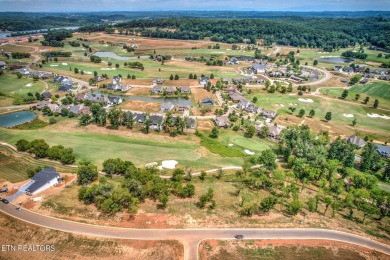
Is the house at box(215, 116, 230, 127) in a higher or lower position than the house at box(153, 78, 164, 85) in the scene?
lower

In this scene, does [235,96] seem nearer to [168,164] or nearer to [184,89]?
[184,89]

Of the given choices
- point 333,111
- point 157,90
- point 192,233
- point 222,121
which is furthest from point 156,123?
point 333,111

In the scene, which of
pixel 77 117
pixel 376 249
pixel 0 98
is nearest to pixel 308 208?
pixel 376 249

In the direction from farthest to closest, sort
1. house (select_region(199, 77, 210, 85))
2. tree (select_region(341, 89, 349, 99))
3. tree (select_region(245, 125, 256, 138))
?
1. house (select_region(199, 77, 210, 85))
2. tree (select_region(341, 89, 349, 99))
3. tree (select_region(245, 125, 256, 138))

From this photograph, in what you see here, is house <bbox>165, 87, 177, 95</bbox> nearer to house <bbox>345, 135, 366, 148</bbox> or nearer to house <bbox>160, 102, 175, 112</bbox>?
house <bbox>160, 102, 175, 112</bbox>

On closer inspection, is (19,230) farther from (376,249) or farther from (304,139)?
(304,139)

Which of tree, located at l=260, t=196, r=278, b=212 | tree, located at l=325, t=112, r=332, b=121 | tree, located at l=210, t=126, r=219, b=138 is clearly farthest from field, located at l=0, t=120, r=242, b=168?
tree, located at l=325, t=112, r=332, b=121
